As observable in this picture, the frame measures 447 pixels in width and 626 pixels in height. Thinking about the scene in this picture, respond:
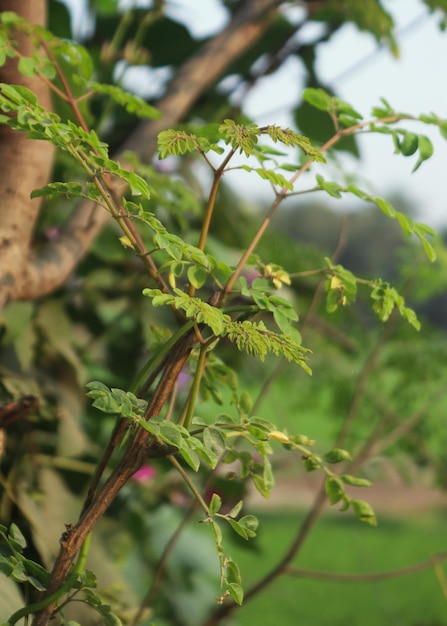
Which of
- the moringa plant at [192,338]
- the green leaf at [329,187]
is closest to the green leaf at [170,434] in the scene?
the moringa plant at [192,338]

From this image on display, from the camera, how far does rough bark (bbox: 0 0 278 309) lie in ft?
1.37

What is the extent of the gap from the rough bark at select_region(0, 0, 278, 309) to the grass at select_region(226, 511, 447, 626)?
953 mm

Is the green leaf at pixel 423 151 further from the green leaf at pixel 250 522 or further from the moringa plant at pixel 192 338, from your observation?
the green leaf at pixel 250 522

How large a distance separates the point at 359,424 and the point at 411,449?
0.11 meters

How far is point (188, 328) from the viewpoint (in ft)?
0.94

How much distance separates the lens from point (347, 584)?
206cm

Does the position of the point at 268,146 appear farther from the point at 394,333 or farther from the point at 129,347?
the point at 394,333

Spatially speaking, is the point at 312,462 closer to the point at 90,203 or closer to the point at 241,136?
the point at 241,136

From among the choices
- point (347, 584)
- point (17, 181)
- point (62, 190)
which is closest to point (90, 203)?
point (17, 181)

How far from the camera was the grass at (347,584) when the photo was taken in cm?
183

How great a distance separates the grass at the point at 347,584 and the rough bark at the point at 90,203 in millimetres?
953

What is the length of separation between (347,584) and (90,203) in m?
1.75

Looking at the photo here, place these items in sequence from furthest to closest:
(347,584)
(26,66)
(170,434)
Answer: (347,584) < (26,66) < (170,434)

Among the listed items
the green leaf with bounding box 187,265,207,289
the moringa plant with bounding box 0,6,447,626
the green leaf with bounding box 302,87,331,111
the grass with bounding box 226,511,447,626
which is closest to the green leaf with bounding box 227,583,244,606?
the moringa plant with bounding box 0,6,447,626
